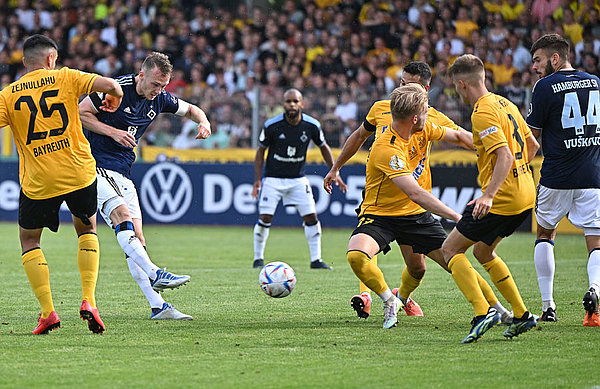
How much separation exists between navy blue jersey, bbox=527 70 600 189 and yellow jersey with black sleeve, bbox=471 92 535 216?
912mm

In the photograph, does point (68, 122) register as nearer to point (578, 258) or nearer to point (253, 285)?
point (253, 285)

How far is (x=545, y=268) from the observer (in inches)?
286

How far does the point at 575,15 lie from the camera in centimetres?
1866

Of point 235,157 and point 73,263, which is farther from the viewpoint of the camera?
point 235,157

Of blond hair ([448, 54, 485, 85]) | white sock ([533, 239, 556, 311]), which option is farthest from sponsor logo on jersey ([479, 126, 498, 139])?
white sock ([533, 239, 556, 311])

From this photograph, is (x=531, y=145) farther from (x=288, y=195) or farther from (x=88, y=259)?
(x=288, y=195)

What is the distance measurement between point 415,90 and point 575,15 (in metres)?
13.6

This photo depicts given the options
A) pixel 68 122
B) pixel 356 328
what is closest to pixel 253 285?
pixel 356 328

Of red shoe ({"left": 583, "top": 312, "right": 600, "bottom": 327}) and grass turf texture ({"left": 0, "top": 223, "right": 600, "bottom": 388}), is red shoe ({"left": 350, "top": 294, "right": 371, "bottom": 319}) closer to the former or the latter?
grass turf texture ({"left": 0, "top": 223, "right": 600, "bottom": 388})

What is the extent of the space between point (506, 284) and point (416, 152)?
4.43ft

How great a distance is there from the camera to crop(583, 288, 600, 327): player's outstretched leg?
6.68 metres

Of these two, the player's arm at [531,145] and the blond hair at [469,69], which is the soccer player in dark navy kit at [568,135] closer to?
the player's arm at [531,145]

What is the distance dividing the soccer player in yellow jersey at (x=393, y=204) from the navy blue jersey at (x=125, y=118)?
7.04ft

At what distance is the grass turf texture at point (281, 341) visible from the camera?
4883mm
